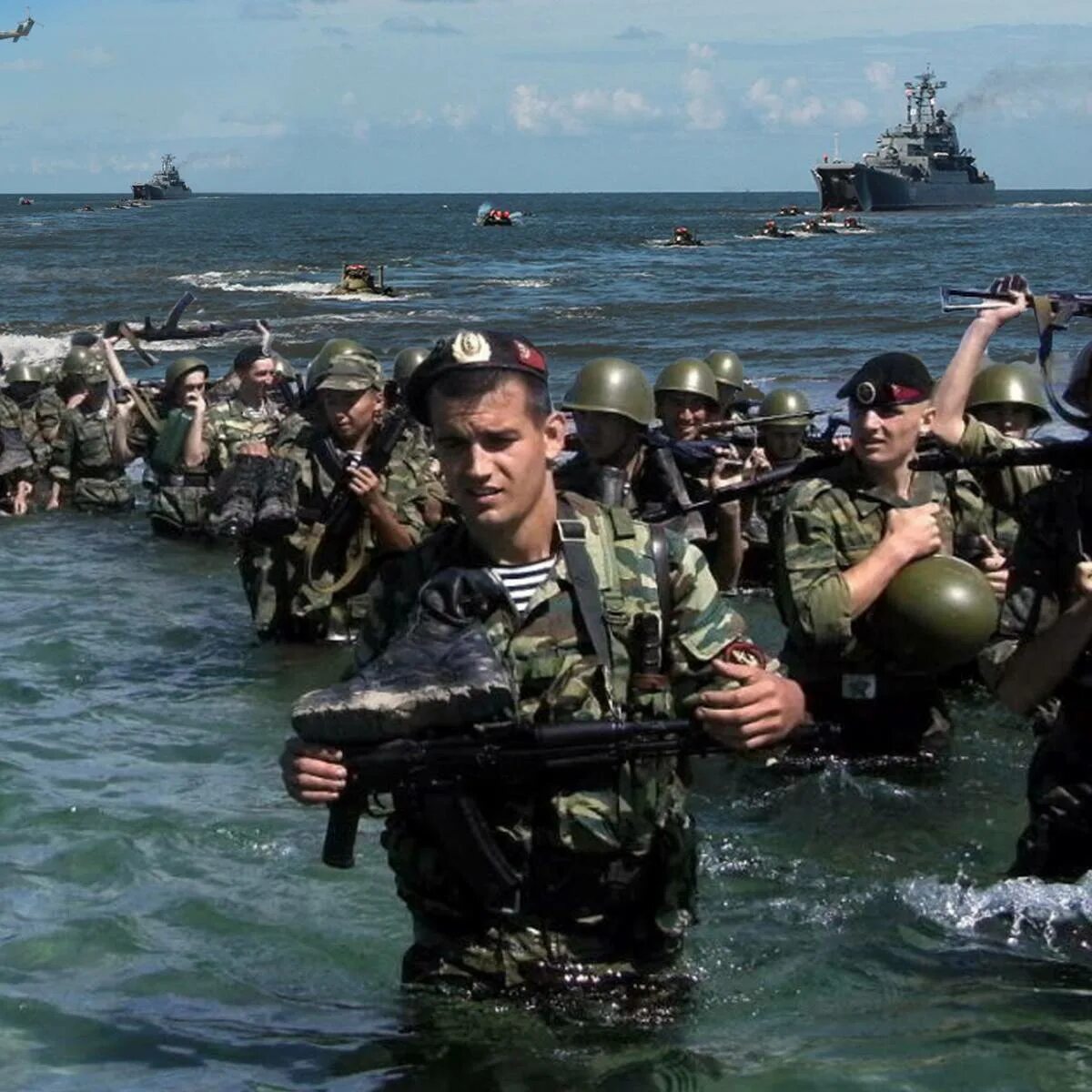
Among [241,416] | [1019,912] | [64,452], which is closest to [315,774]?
[1019,912]

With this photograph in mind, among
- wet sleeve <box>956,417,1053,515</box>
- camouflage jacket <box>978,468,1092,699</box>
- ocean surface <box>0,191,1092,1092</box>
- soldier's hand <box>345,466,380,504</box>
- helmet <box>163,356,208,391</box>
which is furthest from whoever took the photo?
helmet <box>163,356,208,391</box>

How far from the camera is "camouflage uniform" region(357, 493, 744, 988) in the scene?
13.8 ft

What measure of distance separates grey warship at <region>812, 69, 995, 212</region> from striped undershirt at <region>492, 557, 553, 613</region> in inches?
4160

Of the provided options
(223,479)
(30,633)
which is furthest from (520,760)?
(30,633)

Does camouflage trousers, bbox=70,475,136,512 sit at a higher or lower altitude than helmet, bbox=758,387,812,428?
lower

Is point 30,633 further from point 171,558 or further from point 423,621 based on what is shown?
point 423,621

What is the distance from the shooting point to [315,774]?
4.06 metres

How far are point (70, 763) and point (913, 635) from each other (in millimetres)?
3657

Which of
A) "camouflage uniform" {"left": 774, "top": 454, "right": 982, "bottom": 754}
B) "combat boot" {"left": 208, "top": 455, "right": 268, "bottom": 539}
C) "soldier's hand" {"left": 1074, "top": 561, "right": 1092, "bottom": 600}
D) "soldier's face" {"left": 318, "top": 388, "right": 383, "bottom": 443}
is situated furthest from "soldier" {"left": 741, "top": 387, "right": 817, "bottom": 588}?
"soldier's hand" {"left": 1074, "top": 561, "right": 1092, "bottom": 600}

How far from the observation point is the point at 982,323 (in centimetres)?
800

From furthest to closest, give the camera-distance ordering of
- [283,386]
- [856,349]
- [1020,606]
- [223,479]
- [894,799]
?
[856,349]
[283,386]
[223,479]
[894,799]
[1020,606]

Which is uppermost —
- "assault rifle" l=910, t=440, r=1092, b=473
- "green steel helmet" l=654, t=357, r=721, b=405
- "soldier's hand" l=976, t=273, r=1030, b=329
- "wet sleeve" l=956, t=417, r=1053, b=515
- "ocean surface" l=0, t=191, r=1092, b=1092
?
"soldier's hand" l=976, t=273, r=1030, b=329

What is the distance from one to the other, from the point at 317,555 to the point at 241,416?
4.74 m

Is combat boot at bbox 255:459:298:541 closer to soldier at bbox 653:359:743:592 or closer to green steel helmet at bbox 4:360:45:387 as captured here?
soldier at bbox 653:359:743:592
